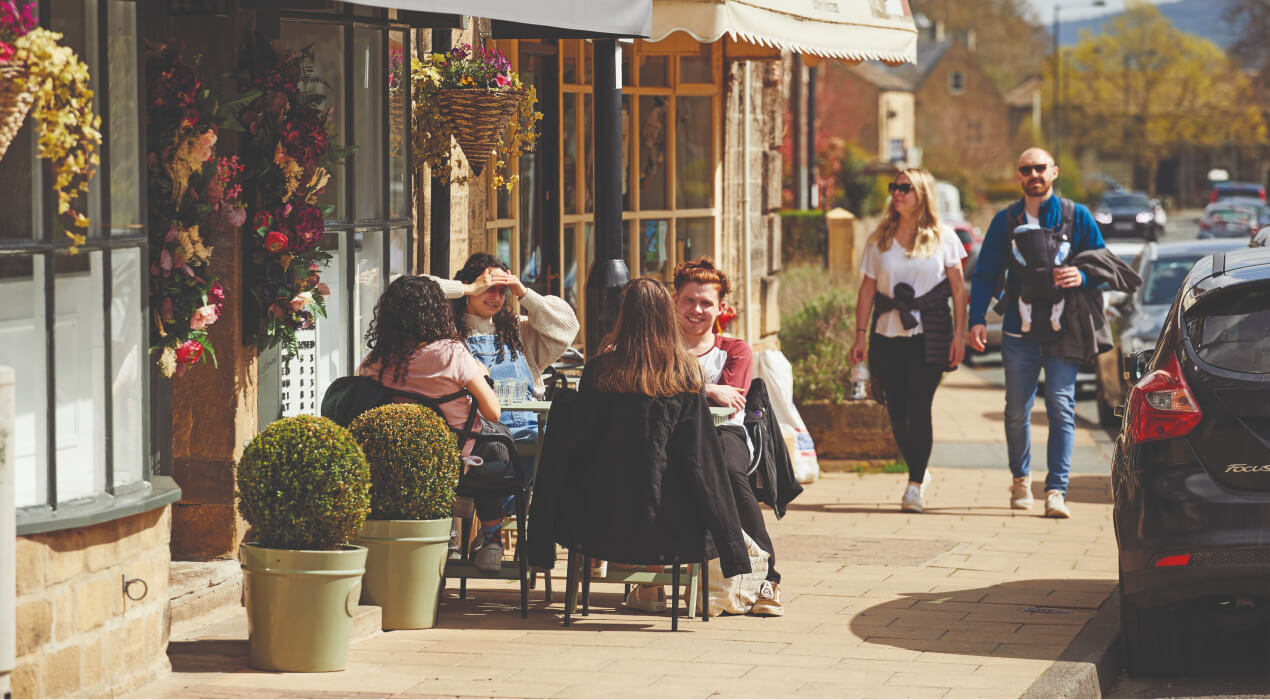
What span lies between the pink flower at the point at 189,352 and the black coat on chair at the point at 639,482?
1.38 m

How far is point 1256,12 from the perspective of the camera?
78.5 metres

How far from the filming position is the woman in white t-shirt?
10.3 m

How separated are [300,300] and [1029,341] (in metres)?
4.67

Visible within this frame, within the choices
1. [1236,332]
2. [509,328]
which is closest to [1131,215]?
[509,328]

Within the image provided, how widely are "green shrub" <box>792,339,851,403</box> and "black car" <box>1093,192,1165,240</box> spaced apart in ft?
160

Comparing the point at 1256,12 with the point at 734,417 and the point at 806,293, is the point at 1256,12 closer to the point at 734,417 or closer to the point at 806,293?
the point at 806,293

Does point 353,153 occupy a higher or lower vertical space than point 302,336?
higher

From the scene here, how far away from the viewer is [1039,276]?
1007 cm

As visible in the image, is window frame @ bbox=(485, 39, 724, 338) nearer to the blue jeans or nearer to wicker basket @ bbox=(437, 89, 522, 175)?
wicker basket @ bbox=(437, 89, 522, 175)

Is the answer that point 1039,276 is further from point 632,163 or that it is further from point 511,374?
point 511,374

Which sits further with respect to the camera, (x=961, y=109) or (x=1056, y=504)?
(x=961, y=109)

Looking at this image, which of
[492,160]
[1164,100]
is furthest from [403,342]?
[1164,100]

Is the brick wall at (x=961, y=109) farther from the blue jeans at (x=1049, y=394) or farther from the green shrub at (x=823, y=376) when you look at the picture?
the blue jeans at (x=1049, y=394)

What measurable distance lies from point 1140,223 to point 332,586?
193ft
